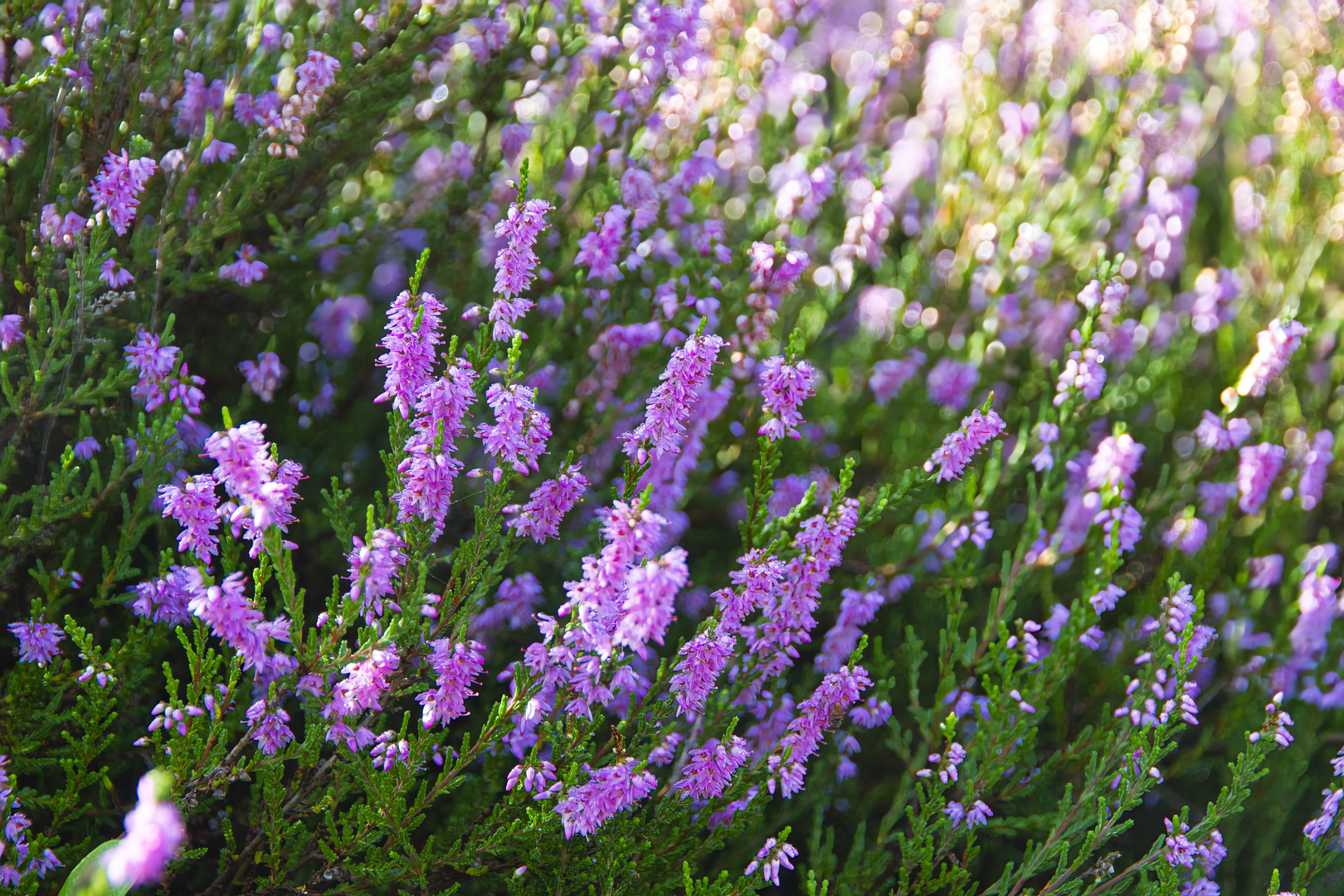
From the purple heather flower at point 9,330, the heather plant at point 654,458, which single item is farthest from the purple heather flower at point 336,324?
the purple heather flower at point 9,330

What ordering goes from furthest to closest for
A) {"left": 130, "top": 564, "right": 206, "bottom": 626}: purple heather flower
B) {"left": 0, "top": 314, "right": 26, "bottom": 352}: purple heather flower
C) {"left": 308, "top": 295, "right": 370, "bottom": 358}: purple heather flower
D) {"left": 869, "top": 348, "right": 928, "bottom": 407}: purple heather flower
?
{"left": 869, "top": 348, "right": 928, "bottom": 407}: purple heather flower, {"left": 308, "top": 295, "right": 370, "bottom": 358}: purple heather flower, {"left": 0, "top": 314, "right": 26, "bottom": 352}: purple heather flower, {"left": 130, "top": 564, "right": 206, "bottom": 626}: purple heather flower


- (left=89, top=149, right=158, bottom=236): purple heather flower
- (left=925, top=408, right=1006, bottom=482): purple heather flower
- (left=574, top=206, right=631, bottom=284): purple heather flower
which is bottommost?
(left=925, top=408, right=1006, bottom=482): purple heather flower

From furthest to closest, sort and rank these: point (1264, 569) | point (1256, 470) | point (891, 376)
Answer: point (891, 376)
point (1264, 569)
point (1256, 470)

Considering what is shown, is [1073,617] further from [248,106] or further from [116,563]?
[248,106]

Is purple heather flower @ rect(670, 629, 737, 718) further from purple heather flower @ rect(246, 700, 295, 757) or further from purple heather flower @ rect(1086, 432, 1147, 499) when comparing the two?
purple heather flower @ rect(1086, 432, 1147, 499)

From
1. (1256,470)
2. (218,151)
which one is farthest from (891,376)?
(218,151)

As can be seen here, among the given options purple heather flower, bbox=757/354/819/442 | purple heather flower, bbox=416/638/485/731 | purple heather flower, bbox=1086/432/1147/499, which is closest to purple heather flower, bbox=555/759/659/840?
purple heather flower, bbox=416/638/485/731

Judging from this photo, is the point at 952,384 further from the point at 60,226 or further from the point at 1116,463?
the point at 60,226
